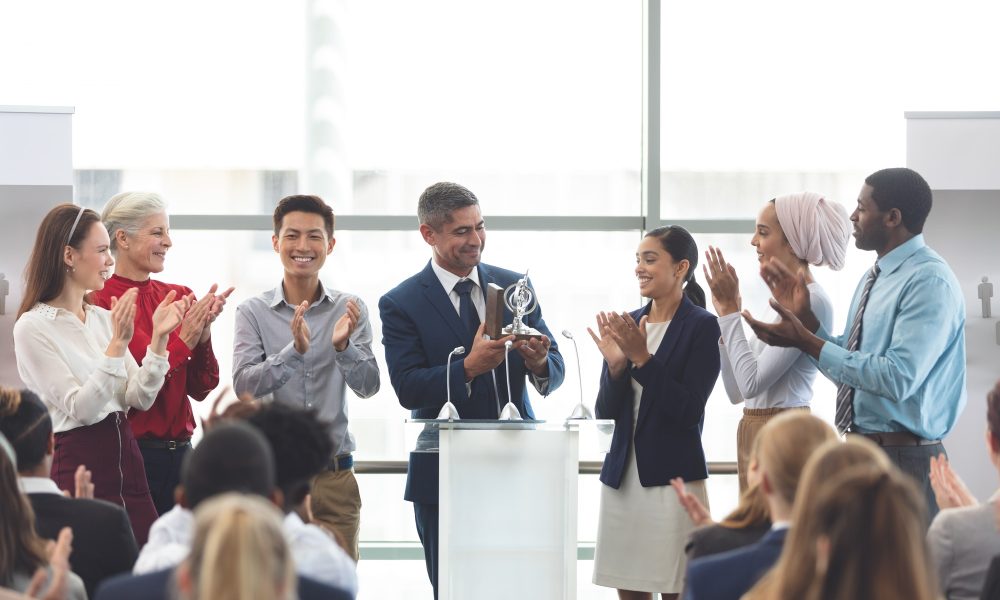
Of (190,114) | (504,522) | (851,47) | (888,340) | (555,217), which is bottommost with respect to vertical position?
(504,522)

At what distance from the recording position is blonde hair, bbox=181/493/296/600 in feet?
5.47

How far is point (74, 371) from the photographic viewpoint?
386 centimetres

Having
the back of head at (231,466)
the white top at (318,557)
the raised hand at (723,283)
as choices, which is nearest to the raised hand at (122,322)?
the white top at (318,557)

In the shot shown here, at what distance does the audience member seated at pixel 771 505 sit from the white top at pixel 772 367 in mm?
1825

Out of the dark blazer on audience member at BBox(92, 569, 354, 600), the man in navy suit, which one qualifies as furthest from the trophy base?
the dark blazer on audience member at BBox(92, 569, 354, 600)

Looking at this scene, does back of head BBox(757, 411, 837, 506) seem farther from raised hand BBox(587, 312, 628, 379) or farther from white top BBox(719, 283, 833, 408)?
white top BBox(719, 283, 833, 408)

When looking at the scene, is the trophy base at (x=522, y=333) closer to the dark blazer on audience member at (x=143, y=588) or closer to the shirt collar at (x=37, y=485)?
the shirt collar at (x=37, y=485)

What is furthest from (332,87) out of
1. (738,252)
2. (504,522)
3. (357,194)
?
(504,522)

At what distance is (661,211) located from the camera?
6.14m

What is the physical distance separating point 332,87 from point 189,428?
255 cm

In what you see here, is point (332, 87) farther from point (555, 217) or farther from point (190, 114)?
point (555, 217)

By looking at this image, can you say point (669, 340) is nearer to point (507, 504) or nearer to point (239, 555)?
point (507, 504)

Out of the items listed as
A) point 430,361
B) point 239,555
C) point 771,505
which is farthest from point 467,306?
point 239,555

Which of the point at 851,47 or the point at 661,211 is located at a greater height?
the point at 851,47
